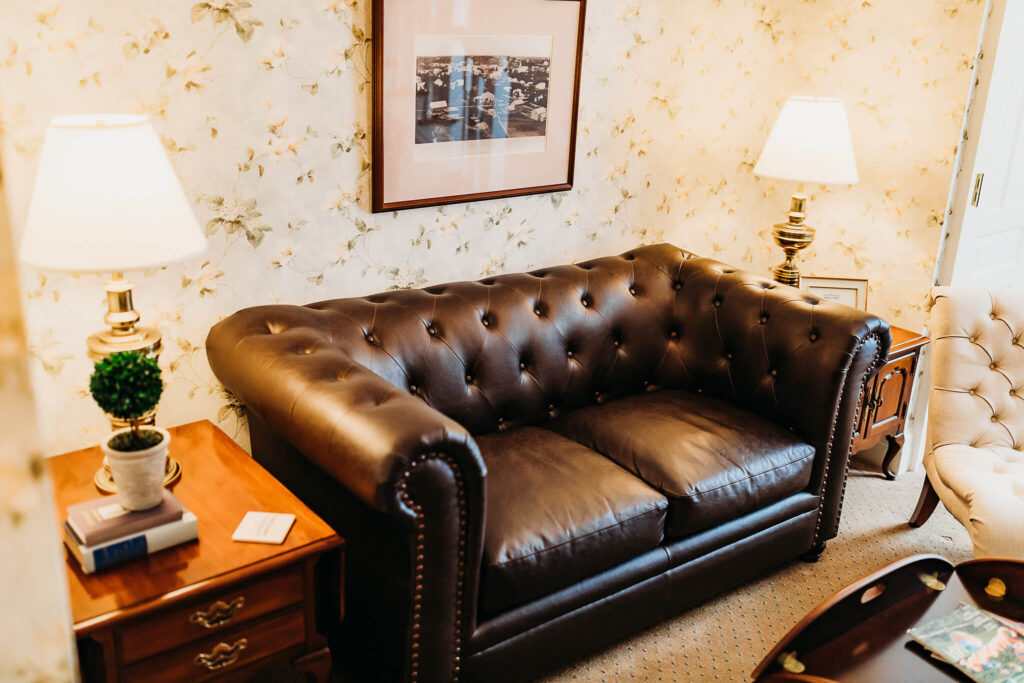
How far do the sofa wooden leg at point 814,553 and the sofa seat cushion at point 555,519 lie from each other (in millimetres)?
789

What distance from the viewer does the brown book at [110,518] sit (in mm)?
1556

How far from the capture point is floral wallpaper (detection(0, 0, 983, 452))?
1981 mm

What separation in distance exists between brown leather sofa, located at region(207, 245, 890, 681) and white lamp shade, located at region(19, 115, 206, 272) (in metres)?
0.45

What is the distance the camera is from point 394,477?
62.6 inches

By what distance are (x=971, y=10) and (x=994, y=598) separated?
2.10 meters

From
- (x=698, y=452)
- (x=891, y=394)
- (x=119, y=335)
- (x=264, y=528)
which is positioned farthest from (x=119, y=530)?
(x=891, y=394)

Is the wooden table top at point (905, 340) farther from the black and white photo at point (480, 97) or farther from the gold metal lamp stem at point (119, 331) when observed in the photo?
the gold metal lamp stem at point (119, 331)

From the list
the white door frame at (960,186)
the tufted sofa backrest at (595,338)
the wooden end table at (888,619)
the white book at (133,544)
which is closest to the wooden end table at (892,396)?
the white door frame at (960,186)

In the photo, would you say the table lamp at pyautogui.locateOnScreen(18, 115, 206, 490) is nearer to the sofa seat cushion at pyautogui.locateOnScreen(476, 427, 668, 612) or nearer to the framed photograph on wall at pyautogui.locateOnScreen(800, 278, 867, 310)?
the sofa seat cushion at pyautogui.locateOnScreen(476, 427, 668, 612)

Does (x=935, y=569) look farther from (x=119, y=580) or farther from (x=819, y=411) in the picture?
(x=119, y=580)

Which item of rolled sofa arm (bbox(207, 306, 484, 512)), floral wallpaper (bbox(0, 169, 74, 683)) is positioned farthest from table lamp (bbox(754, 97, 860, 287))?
floral wallpaper (bbox(0, 169, 74, 683))

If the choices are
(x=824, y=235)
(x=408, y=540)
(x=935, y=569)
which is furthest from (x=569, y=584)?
(x=824, y=235)

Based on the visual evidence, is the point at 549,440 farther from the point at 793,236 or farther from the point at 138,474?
the point at 793,236

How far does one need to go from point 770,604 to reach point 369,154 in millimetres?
1789
